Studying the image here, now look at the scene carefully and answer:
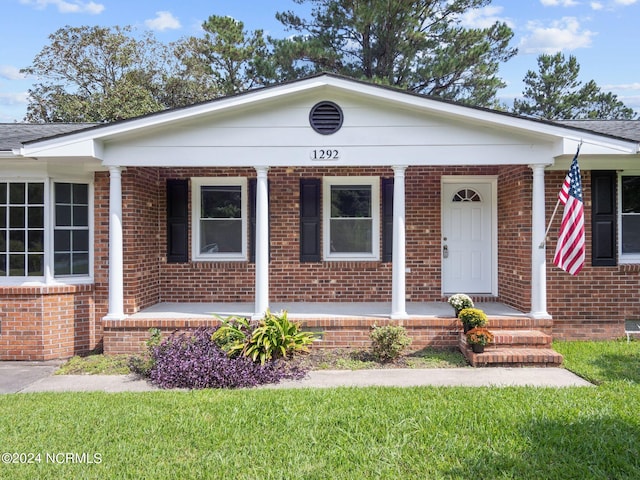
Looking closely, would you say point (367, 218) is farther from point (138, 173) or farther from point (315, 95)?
point (138, 173)

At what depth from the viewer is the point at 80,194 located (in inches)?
324

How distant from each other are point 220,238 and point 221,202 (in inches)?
27.2

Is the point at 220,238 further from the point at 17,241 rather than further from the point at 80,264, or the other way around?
the point at 17,241

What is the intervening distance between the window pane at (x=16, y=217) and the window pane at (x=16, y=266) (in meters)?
0.49

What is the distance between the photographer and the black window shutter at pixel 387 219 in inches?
366

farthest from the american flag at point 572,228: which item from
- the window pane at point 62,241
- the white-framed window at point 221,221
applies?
the window pane at point 62,241

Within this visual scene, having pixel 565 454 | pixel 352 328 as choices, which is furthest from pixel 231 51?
pixel 565 454

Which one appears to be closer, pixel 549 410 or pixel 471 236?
pixel 549 410

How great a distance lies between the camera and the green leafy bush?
21.8 ft

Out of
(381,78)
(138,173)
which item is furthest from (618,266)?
(381,78)

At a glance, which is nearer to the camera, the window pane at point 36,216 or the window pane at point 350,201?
the window pane at point 36,216

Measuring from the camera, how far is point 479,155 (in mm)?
7461

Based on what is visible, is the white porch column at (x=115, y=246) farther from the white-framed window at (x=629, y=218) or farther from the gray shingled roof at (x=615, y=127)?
the white-framed window at (x=629, y=218)

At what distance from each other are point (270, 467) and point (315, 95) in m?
5.31
